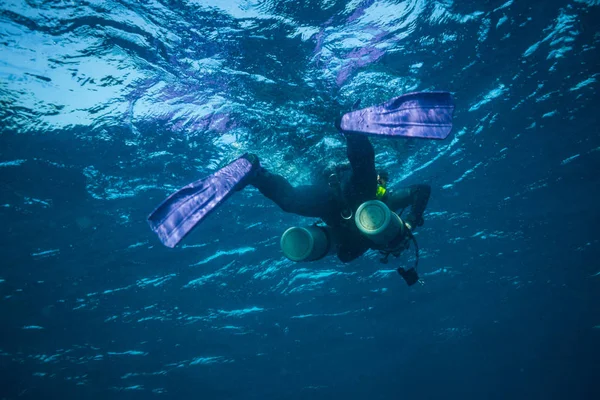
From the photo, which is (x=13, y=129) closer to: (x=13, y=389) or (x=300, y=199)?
(x=300, y=199)

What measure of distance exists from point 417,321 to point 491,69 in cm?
2872

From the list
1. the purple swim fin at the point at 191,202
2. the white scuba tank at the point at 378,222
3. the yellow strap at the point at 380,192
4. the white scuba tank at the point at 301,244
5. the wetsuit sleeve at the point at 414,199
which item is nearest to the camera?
the purple swim fin at the point at 191,202

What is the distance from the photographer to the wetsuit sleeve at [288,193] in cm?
502

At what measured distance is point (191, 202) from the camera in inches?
172

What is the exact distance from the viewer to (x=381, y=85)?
27.9 ft

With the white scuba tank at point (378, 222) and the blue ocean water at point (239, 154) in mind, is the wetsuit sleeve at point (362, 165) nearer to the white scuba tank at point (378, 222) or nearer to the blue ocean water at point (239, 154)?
the white scuba tank at point (378, 222)

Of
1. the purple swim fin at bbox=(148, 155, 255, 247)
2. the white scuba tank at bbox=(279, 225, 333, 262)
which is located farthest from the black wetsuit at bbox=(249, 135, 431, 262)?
the purple swim fin at bbox=(148, 155, 255, 247)

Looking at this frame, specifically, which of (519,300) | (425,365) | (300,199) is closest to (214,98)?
(300,199)

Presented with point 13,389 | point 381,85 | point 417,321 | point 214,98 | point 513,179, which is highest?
point 214,98

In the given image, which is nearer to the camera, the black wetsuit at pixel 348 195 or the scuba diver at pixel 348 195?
the scuba diver at pixel 348 195

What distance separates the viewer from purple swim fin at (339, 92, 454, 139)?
168 inches

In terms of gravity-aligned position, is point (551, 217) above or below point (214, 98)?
below

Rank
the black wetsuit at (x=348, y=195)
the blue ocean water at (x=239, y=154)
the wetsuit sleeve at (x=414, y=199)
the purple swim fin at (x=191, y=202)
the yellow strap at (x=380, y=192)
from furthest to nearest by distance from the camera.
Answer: the blue ocean water at (x=239, y=154), the yellow strap at (x=380, y=192), the wetsuit sleeve at (x=414, y=199), the black wetsuit at (x=348, y=195), the purple swim fin at (x=191, y=202)

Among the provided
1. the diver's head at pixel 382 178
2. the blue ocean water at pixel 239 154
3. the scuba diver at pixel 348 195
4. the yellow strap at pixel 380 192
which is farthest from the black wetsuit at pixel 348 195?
the blue ocean water at pixel 239 154
